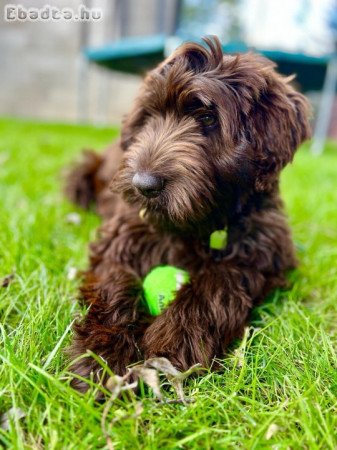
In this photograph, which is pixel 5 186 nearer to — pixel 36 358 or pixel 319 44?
pixel 36 358

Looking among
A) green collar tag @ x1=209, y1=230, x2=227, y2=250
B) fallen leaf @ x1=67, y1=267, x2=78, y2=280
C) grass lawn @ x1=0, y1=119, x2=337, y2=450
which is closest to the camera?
grass lawn @ x1=0, y1=119, x2=337, y2=450

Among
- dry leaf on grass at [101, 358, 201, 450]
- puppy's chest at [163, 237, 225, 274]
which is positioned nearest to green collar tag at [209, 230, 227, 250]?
puppy's chest at [163, 237, 225, 274]

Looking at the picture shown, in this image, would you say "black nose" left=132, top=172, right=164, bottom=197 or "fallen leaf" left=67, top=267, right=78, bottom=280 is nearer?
"black nose" left=132, top=172, right=164, bottom=197

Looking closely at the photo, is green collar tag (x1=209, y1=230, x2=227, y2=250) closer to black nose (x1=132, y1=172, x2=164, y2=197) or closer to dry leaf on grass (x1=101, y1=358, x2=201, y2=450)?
black nose (x1=132, y1=172, x2=164, y2=197)

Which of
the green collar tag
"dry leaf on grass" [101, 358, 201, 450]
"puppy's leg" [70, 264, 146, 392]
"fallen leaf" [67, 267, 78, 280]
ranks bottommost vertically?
"fallen leaf" [67, 267, 78, 280]

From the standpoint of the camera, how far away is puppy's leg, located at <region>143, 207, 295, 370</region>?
1638 millimetres

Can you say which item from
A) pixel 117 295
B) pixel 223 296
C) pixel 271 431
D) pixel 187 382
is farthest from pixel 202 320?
pixel 271 431

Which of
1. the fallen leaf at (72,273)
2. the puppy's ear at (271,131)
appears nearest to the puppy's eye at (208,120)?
the puppy's ear at (271,131)

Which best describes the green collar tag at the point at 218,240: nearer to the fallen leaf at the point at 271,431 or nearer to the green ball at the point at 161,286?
the green ball at the point at 161,286

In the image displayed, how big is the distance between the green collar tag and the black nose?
432 mm

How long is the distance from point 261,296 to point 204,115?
2.84ft

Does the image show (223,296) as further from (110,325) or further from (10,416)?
(10,416)

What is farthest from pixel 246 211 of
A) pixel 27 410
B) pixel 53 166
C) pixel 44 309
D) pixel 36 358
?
pixel 53 166

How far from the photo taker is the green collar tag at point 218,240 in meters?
2.09
